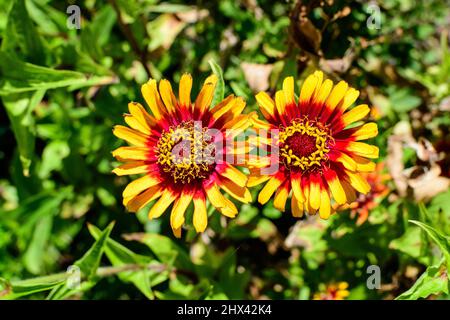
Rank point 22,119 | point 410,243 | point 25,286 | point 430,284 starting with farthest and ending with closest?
point 22,119
point 410,243
point 25,286
point 430,284

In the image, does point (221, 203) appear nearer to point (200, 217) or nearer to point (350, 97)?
point (200, 217)

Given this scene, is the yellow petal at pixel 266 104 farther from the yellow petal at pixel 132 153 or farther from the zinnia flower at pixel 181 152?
the yellow petal at pixel 132 153

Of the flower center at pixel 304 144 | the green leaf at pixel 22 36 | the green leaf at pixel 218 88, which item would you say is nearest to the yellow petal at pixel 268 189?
the flower center at pixel 304 144

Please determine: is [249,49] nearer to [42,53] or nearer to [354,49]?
[354,49]

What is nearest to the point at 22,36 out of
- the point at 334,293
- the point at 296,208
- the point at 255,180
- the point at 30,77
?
the point at 30,77

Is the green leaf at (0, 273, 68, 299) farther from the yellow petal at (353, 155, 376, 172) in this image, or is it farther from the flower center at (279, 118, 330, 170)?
the yellow petal at (353, 155, 376, 172)

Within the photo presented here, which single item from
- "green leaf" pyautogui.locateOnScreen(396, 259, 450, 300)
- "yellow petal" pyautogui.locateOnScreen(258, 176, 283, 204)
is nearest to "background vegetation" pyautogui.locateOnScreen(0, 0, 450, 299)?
"green leaf" pyautogui.locateOnScreen(396, 259, 450, 300)
